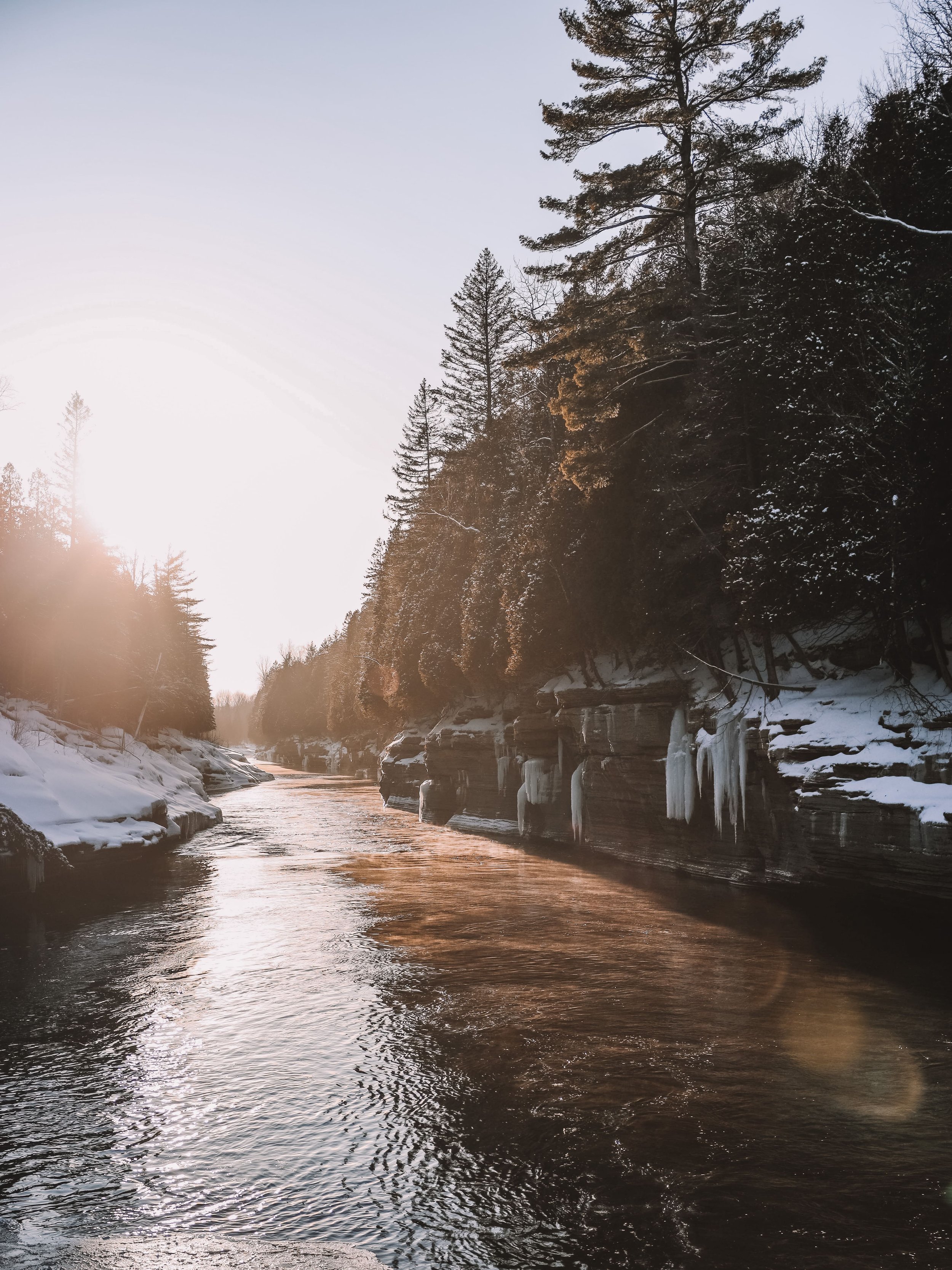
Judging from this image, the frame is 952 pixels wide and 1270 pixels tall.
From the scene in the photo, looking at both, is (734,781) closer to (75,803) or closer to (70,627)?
(75,803)

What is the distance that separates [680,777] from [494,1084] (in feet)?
42.4

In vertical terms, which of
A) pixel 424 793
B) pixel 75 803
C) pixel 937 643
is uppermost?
pixel 937 643

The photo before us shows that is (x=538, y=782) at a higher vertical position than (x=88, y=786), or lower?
lower

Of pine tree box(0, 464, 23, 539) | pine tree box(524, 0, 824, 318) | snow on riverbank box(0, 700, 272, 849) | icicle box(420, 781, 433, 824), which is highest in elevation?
pine tree box(524, 0, 824, 318)

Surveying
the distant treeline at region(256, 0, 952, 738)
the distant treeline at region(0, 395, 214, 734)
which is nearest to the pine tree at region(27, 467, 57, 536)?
the distant treeline at region(0, 395, 214, 734)

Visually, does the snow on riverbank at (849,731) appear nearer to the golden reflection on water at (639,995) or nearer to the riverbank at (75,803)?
the golden reflection on water at (639,995)

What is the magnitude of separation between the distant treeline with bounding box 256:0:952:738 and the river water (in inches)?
277

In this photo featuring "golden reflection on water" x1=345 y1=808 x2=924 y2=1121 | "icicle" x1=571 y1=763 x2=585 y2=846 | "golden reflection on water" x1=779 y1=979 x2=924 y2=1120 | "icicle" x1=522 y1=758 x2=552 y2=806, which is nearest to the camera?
"golden reflection on water" x1=779 y1=979 x2=924 y2=1120

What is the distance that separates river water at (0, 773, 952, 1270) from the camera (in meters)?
5.75

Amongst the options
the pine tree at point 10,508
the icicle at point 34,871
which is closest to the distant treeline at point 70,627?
the pine tree at point 10,508

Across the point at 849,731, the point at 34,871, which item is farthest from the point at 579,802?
the point at 34,871

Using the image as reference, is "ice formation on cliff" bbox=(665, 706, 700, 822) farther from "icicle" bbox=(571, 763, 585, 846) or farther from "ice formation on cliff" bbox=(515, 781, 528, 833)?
"ice formation on cliff" bbox=(515, 781, 528, 833)

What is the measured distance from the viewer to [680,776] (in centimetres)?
2002

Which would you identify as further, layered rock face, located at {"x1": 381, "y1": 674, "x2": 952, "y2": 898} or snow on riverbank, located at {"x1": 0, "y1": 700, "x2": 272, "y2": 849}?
snow on riverbank, located at {"x1": 0, "y1": 700, "x2": 272, "y2": 849}
